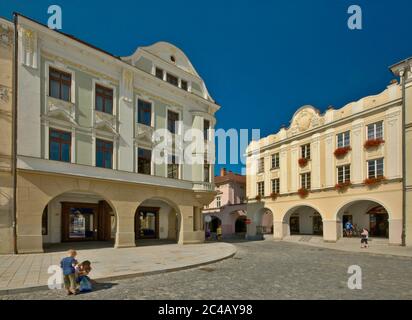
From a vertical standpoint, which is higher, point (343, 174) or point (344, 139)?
point (344, 139)

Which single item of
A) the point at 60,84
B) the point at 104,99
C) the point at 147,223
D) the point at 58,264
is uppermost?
the point at 60,84

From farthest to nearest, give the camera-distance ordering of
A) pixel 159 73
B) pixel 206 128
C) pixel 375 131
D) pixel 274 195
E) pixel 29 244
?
pixel 274 195 < pixel 206 128 < pixel 375 131 < pixel 159 73 < pixel 29 244

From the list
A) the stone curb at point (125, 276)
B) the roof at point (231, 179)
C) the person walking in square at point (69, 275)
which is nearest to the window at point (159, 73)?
the stone curb at point (125, 276)

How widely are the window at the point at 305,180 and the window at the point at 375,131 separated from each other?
288 inches

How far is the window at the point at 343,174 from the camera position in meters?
28.1

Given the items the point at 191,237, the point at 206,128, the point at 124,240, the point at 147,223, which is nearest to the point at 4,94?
the point at 124,240

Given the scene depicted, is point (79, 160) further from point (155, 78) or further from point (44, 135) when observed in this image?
point (155, 78)

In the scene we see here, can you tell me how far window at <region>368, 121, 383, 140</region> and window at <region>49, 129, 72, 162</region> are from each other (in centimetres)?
2336

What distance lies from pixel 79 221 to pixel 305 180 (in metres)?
21.6

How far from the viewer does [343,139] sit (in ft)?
94.5

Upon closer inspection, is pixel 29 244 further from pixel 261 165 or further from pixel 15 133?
pixel 261 165

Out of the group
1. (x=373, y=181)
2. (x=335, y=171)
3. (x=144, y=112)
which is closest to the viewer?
(x=144, y=112)

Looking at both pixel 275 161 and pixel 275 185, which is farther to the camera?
pixel 275 161
